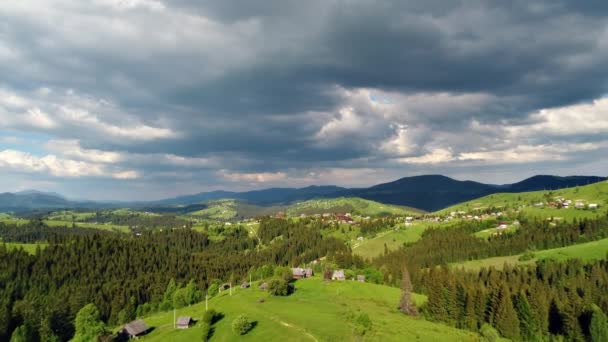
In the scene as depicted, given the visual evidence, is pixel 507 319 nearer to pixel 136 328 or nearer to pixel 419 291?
pixel 419 291

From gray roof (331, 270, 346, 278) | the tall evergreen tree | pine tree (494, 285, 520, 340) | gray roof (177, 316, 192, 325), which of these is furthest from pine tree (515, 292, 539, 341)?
the tall evergreen tree

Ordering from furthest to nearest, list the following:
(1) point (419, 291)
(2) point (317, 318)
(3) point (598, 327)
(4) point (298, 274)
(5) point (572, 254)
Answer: (5) point (572, 254) → (4) point (298, 274) → (1) point (419, 291) → (2) point (317, 318) → (3) point (598, 327)

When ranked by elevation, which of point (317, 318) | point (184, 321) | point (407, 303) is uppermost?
point (317, 318)

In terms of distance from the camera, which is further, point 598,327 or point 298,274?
point 298,274

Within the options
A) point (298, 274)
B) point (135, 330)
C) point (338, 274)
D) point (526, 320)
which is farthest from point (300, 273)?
point (526, 320)

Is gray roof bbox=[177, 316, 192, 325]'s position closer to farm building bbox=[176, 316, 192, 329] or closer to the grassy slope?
farm building bbox=[176, 316, 192, 329]

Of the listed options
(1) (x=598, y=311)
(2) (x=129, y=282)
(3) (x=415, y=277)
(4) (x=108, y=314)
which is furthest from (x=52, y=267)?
(1) (x=598, y=311)

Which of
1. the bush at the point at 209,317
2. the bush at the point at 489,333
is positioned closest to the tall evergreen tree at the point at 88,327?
the bush at the point at 209,317
